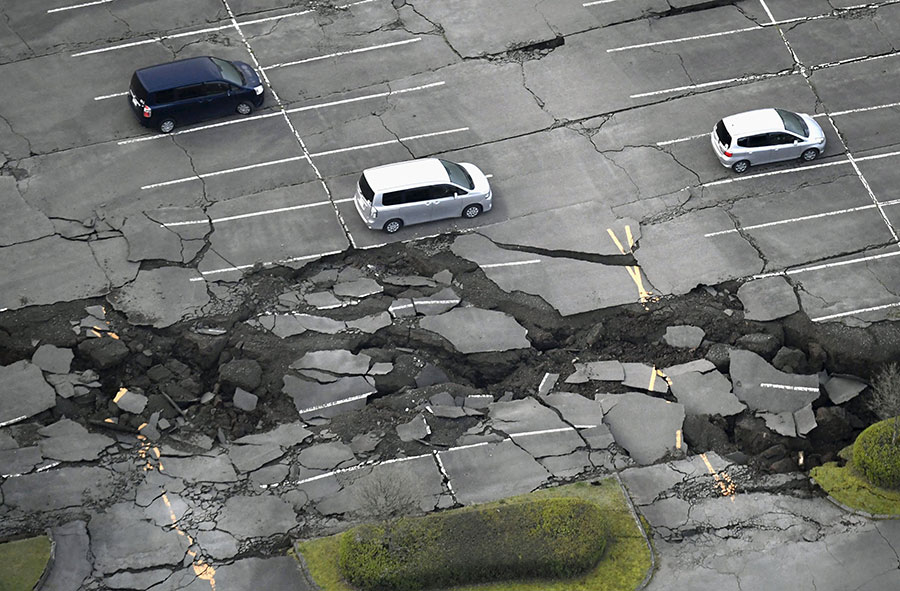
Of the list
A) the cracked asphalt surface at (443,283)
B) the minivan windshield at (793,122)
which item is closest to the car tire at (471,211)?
the cracked asphalt surface at (443,283)

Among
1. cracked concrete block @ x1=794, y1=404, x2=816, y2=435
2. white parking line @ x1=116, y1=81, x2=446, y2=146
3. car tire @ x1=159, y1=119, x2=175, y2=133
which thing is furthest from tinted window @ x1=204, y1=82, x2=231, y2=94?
cracked concrete block @ x1=794, y1=404, x2=816, y2=435

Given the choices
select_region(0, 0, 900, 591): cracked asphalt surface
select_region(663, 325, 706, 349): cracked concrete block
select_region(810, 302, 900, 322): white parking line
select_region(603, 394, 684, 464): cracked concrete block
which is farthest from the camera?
select_region(810, 302, 900, 322): white parking line

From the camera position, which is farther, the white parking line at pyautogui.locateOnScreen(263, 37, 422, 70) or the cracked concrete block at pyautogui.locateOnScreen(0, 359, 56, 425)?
the white parking line at pyautogui.locateOnScreen(263, 37, 422, 70)

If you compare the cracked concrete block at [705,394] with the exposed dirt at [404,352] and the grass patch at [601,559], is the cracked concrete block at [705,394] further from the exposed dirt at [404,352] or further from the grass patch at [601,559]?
the grass patch at [601,559]

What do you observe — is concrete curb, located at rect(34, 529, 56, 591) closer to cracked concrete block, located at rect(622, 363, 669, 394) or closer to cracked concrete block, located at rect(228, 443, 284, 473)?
cracked concrete block, located at rect(228, 443, 284, 473)

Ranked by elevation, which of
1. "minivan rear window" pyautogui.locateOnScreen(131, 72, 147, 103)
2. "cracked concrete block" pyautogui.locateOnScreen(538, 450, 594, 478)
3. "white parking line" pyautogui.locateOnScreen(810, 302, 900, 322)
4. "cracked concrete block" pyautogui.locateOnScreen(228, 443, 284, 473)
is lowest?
"cracked concrete block" pyautogui.locateOnScreen(228, 443, 284, 473)
